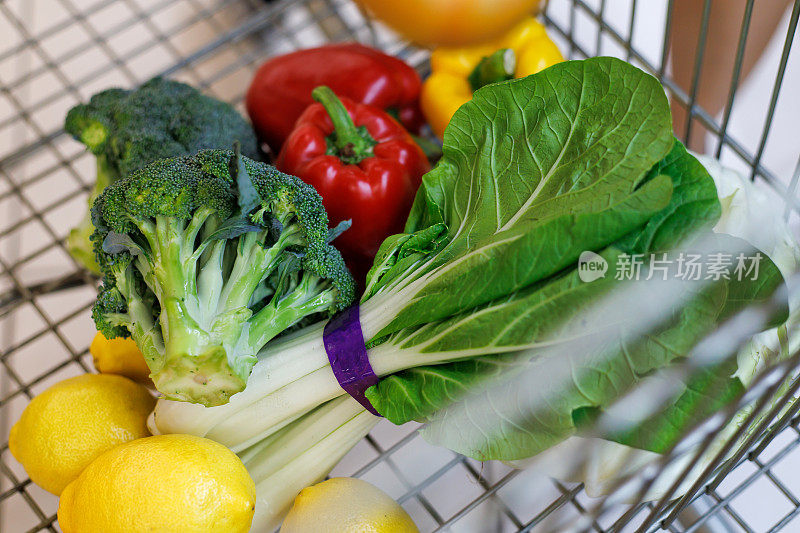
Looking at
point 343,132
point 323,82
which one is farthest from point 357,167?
point 323,82

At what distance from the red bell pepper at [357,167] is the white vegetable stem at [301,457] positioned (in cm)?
18

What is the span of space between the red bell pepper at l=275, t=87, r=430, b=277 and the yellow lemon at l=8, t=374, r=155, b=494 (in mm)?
261

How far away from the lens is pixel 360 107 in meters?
0.86

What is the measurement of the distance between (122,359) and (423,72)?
→ 57 centimetres

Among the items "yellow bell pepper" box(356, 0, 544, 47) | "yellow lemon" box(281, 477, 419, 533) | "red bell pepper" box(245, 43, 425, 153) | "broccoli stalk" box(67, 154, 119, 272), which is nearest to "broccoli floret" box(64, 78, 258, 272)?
"broccoli stalk" box(67, 154, 119, 272)

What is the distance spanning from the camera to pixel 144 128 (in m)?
0.78

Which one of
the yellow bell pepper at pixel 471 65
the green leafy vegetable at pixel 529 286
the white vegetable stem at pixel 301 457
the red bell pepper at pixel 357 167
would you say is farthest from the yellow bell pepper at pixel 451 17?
the white vegetable stem at pixel 301 457

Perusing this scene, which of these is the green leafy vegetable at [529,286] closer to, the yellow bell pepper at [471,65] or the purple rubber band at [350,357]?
the purple rubber band at [350,357]

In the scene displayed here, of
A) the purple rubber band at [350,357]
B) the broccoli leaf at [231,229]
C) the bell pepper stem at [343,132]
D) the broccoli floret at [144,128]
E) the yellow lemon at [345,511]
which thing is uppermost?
the broccoli floret at [144,128]

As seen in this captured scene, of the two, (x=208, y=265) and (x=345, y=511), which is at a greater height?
(x=208, y=265)

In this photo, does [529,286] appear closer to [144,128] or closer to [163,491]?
[163,491]

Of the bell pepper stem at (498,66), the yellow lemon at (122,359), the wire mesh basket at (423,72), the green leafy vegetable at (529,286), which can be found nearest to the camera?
the green leafy vegetable at (529,286)

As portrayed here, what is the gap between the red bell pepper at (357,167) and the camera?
30.6 inches

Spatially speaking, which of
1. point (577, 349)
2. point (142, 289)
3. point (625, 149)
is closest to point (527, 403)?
point (577, 349)
